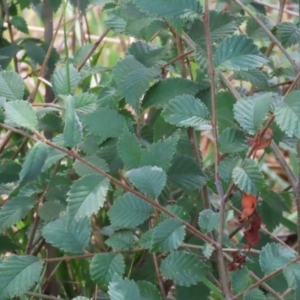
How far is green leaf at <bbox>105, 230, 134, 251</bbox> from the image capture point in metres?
0.58

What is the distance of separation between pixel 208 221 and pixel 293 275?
9 cm

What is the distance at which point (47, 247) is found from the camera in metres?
0.84

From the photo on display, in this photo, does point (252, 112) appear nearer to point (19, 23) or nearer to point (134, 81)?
point (134, 81)

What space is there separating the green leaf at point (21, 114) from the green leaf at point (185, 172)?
17 cm

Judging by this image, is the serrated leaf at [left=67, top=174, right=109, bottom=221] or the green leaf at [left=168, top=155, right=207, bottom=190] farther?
Result: the green leaf at [left=168, top=155, right=207, bottom=190]

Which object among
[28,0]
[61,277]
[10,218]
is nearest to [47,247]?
[61,277]

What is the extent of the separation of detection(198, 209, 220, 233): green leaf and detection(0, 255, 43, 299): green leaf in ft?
0.55

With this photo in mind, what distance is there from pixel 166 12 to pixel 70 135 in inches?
5.6

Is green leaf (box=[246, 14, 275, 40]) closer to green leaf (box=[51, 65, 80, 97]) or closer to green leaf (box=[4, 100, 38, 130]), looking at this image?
green leaf (box=[51, 65, 80, 97])

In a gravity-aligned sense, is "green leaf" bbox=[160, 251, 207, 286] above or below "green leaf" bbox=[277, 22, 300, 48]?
below

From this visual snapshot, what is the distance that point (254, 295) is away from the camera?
0.52m

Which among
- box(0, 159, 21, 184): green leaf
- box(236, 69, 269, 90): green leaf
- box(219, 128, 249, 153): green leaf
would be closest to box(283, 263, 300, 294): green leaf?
box(219, 128, 249, 153): green leaf

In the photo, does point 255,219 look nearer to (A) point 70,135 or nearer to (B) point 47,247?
(A) point 70,135

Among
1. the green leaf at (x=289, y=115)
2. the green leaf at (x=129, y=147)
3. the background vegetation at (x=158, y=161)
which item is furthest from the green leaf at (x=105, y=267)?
the green leaf at (x=289, y=115)
